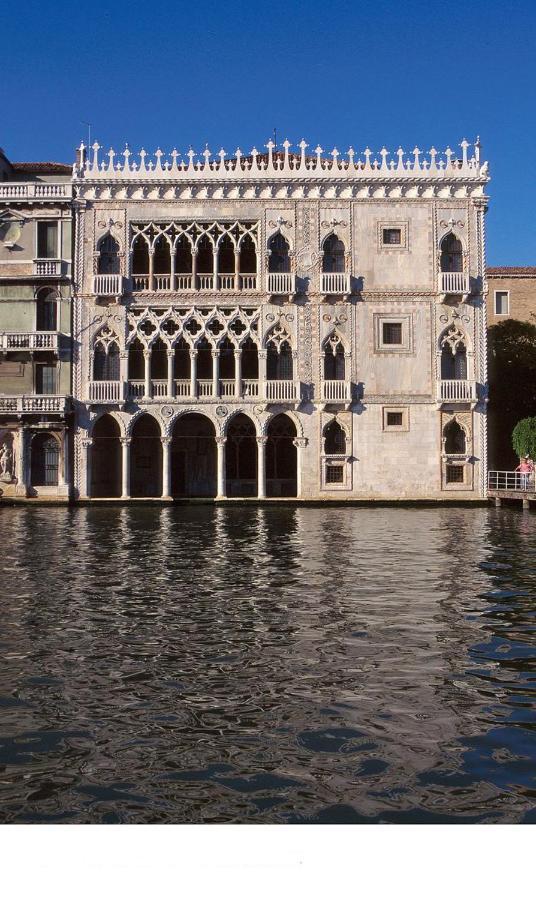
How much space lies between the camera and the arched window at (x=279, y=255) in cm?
3681

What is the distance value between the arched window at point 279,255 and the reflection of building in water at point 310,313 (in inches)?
2.0

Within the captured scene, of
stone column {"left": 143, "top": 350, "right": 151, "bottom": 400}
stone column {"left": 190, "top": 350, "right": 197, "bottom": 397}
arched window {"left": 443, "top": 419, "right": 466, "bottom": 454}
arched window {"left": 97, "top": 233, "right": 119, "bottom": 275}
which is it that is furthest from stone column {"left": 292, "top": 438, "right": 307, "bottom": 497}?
arched window {"left": 97, "top": 233, "right": 119, "bottom": 275}

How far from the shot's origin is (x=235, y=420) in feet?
126

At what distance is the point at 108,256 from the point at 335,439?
1223cm

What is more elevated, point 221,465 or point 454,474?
point 221,465

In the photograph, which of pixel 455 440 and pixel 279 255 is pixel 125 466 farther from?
pixel 455 440

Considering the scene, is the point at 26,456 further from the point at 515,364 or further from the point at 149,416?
the point at 515,364

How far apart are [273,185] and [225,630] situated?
29.7 metres

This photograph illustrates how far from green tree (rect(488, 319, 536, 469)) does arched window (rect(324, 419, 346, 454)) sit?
7.91 metres

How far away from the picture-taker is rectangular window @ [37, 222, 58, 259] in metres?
36.9

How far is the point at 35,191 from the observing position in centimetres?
3691

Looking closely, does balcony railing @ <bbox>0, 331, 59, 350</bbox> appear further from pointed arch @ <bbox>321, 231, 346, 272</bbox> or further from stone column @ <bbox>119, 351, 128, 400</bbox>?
pointed arch @ <bbox>321, 231, 346, 272</bbox>

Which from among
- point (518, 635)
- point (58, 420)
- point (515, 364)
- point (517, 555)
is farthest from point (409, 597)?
point (515, 364)

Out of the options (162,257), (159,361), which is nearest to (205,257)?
(162,257)
